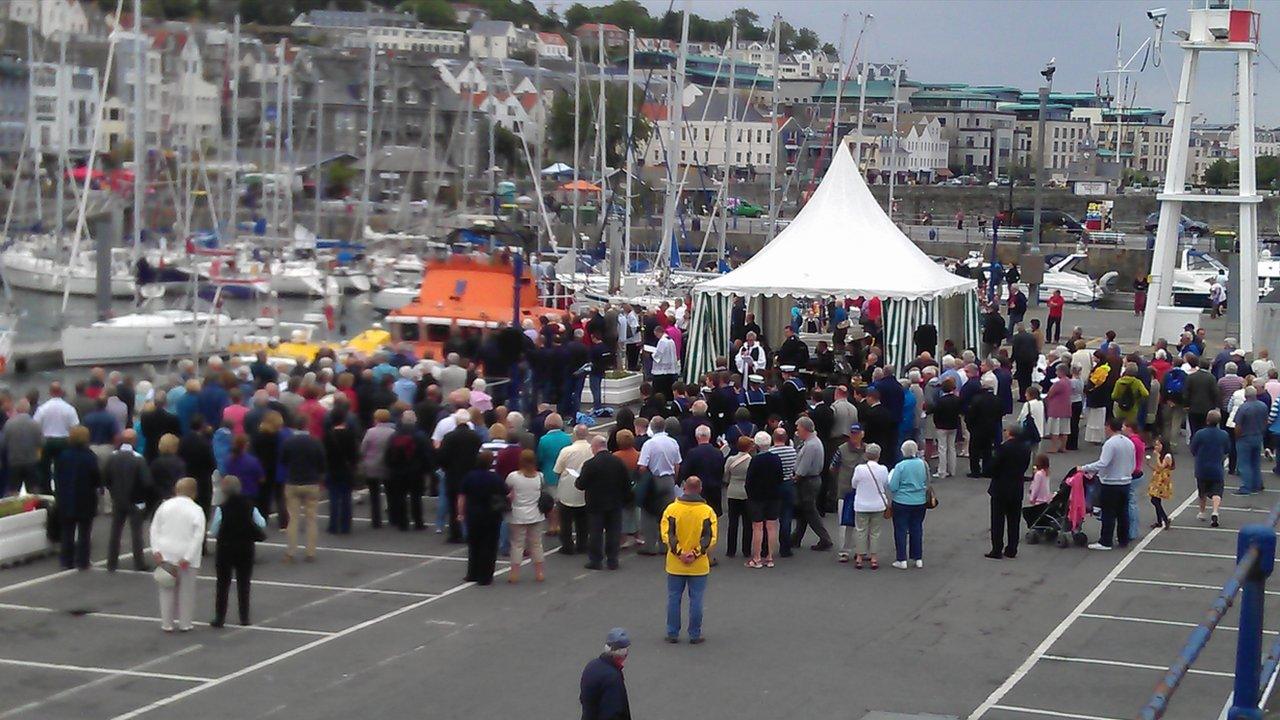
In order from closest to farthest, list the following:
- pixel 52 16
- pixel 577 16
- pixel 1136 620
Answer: pixel 1136 620, pixel 52 16, pixel 577 16

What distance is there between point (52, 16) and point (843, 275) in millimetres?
29193

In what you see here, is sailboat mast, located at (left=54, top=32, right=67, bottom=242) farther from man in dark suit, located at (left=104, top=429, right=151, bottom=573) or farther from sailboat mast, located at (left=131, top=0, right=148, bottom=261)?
man in dark suit, located at (left=104, top=429, right=151, bottom=573)

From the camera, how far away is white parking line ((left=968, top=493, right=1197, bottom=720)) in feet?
39.1

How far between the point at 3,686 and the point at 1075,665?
803 centimetres

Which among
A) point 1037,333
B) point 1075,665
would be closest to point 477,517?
point 1075,665

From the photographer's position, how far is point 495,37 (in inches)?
2783

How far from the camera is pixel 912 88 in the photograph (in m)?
180

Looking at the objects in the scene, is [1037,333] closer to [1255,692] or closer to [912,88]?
[1255,692]

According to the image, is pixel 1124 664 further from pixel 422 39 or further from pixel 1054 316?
pixel 422 39

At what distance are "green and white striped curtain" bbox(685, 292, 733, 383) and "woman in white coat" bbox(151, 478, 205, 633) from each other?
14.1 metres

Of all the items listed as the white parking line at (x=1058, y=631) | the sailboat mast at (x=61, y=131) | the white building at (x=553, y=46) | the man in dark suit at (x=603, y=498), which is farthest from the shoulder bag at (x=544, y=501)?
the white building at (x=553, y=46)

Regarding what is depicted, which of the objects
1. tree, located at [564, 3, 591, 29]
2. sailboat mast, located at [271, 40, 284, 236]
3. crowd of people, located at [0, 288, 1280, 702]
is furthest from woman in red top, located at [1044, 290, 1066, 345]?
tree, located at [564, 3, 591, 29]

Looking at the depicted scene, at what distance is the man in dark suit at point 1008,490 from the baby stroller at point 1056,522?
2.06 ft

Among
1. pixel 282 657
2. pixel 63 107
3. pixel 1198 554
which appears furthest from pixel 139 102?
pixel 1198 554
